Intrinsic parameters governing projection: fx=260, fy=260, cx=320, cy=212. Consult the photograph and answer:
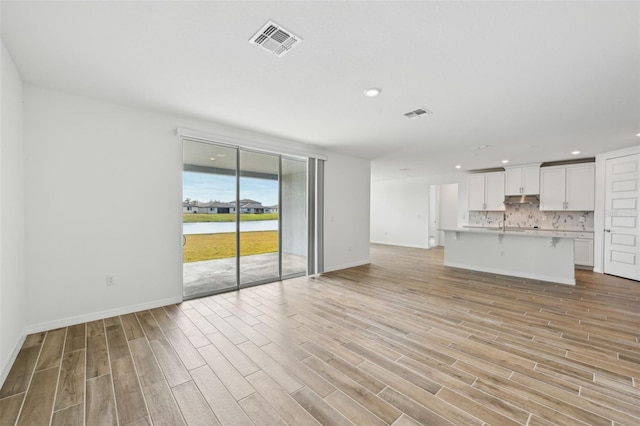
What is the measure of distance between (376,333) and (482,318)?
1.47m

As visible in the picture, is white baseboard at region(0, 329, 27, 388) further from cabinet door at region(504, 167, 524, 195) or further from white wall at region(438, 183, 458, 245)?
white wall at region(438, 183, 458, 245)

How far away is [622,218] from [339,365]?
6.99 meters

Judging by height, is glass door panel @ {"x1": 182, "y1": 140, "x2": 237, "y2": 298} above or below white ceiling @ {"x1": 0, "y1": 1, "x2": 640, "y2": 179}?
below

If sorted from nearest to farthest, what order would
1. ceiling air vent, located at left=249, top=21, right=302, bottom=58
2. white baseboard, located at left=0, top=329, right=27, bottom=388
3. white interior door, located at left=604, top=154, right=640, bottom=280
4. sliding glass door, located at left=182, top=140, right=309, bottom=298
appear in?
1. ceiling air vent, located at left=249, top=21, right=302, bottom=58
2. white baseboard, located at left=0, top=329, right=27, bottom=388
3. sliding glass door, located at left=182, top=140, right=309, bottom=298
4. white interior door, located at left=604, top=154, right=640, bottom=280

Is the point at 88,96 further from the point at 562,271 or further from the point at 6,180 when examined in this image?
the point at 562,271

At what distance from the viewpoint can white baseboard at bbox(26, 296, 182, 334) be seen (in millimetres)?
2843

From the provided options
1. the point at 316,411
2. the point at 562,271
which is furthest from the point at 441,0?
the point at 562,271

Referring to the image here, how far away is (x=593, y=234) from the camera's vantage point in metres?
6.12

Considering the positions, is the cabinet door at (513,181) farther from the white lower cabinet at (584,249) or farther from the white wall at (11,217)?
the white wall at (11,217)

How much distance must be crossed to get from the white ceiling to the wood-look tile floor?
266cm

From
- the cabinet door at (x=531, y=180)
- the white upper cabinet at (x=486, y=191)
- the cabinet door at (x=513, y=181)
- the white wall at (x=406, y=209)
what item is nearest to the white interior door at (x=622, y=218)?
the cabinet door at (x=531, y=180)

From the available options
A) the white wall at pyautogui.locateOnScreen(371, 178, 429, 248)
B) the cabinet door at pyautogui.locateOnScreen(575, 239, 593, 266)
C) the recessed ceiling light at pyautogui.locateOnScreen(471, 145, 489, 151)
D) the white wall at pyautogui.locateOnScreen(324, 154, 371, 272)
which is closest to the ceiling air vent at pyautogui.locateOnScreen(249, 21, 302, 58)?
the white wall at pyautogui.locateOnScreen(324, 154, 371, 272)

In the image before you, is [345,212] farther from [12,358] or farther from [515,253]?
[12,358]

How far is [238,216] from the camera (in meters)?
4.42
